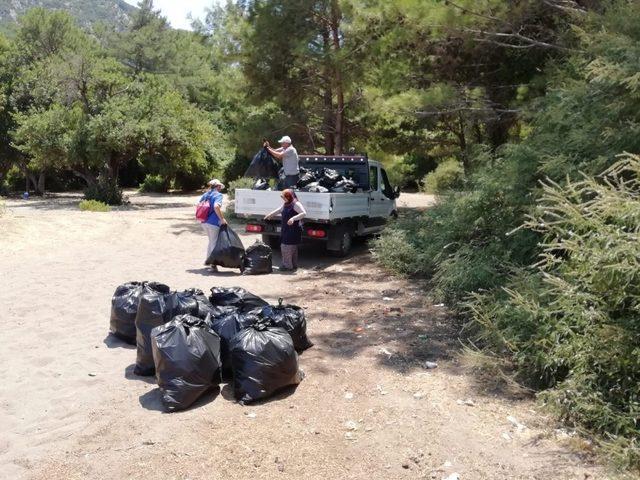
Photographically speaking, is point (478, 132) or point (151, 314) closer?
point (151, 314)

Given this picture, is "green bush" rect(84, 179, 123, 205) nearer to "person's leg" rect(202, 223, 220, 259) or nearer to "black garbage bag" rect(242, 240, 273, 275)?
"person's leg" rect(202, 223, 220, 259)

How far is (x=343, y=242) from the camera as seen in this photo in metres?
11.0

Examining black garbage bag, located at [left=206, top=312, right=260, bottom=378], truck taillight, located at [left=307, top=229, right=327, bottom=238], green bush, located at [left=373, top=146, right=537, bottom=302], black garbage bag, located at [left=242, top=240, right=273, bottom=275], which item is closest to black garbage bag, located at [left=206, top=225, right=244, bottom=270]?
black garbage bag, located at [left=242, top=240, right=273, bottom=275]

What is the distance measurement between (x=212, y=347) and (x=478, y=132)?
446 inches

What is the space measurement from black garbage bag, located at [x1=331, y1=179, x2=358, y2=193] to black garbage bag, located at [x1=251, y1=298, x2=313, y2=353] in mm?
5775

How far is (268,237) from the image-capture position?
38.2 feet

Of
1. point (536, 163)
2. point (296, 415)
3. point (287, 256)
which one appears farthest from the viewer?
point (287, 256)

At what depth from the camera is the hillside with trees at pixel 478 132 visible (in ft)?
13.5

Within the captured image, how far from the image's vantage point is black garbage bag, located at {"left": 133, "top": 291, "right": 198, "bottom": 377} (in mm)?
5070

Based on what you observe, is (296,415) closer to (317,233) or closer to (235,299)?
(235,299)

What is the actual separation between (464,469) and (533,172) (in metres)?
3.98

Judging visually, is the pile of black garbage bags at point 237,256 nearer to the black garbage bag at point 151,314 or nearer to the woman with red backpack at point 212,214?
the woman with red backpack at point 212,214

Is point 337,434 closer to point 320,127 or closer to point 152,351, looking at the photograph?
point 152,351

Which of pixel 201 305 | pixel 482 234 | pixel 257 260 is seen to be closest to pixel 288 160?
pixel 257 260
